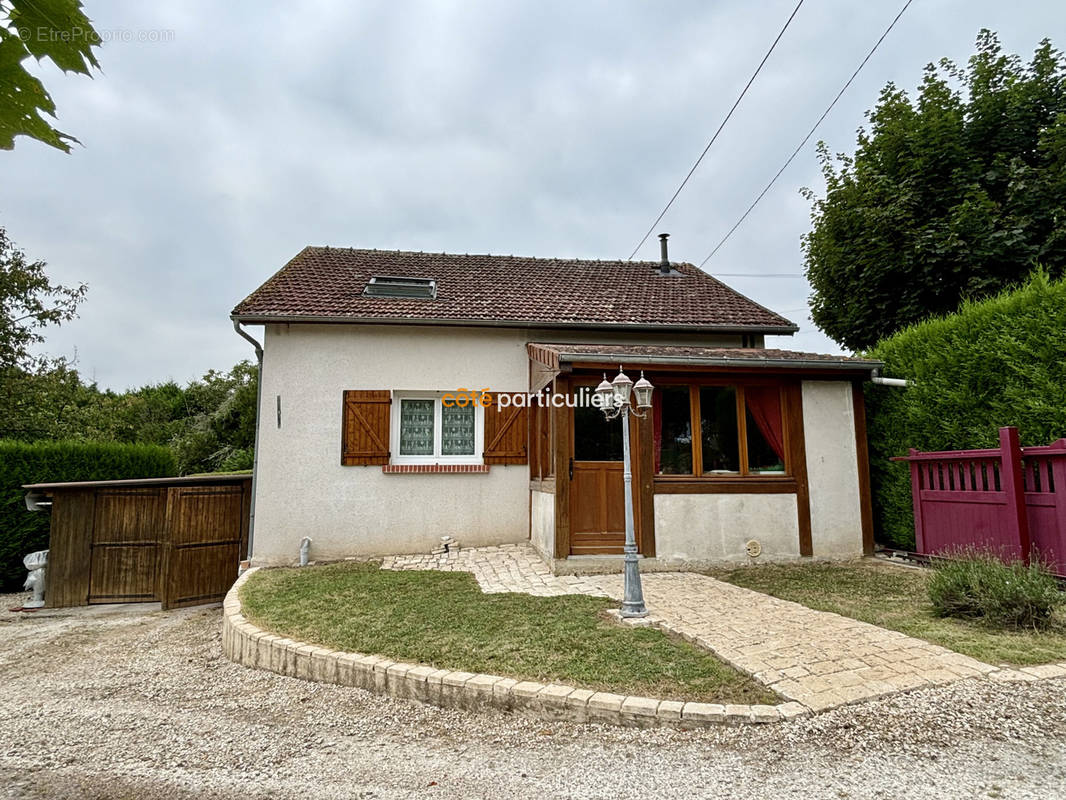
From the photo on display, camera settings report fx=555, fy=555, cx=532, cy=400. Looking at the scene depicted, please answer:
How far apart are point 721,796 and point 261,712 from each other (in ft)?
10.0

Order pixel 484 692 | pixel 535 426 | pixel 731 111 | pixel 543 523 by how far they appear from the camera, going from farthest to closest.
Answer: pixel 535 426 < pixel 731 111 < pixel 543 523 < pixel 484 692

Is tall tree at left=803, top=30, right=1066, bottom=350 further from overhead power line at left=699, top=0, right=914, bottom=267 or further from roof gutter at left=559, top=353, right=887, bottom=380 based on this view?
roof gutter at left=559, top=353, right=887, bottom=380

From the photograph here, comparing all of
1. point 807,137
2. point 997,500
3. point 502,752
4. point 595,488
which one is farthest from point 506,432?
point 807,137

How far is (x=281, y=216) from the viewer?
11570 mm

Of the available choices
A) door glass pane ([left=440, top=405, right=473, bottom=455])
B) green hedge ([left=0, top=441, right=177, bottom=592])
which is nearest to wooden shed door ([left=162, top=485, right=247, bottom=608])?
door glass pane ([left=440, top=405, right=473, bottom=455])

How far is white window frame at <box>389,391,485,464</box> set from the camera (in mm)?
8773

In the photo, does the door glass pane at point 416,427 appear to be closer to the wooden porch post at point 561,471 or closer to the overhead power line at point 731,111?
the wooden porch post at point 561,471

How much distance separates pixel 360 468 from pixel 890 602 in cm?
686

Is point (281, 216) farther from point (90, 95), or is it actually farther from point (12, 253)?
point (90, 95)

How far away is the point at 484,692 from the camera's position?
354 centimetres

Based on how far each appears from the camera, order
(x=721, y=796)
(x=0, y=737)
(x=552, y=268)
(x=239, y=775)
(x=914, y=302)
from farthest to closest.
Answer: (x=552, y=268)
(x=914, y=302)
(x=0, y=737)
(x=239, y=775)
(x=721, y=796)

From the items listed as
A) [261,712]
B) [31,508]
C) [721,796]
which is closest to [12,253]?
[31,508]

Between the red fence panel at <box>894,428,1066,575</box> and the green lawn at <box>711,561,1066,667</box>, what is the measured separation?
2.24 feet

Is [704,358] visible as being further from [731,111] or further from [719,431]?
[731,111]
